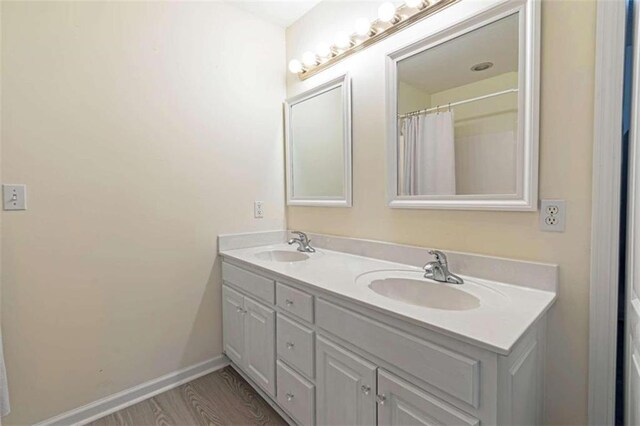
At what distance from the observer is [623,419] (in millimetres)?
1074

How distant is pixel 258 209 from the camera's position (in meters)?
2.17

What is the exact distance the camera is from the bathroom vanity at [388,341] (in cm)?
83

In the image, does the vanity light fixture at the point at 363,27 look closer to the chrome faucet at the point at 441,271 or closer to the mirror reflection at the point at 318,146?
the mirror reflection at the point at 318,146

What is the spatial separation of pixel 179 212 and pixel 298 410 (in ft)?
4.07

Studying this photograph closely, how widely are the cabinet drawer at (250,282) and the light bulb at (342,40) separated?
4.58 ft

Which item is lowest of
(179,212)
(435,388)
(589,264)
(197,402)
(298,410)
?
(197,402)

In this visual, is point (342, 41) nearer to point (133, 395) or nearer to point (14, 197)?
point (14, 197)

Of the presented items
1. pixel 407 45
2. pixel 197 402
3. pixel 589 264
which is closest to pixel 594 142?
pixel 589 264

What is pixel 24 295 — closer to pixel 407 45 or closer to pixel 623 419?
pixel 407 45

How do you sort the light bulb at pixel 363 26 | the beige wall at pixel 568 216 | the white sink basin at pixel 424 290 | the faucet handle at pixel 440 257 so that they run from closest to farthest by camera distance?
1. the beige wall at pixel 568 216
2. the white sink basin at pixel 424 290
3. the faucet handle at pixel 440 257
4. the light bulb at pixel 363 26

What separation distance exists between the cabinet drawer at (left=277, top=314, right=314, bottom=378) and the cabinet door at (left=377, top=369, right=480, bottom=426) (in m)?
0.37

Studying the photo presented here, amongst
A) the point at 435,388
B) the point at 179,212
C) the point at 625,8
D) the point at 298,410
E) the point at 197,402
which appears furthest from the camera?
the point at 179,212

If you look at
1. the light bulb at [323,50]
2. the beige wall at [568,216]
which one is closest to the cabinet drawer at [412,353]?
the beige wall at [568,216]

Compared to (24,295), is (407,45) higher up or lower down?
higher up
